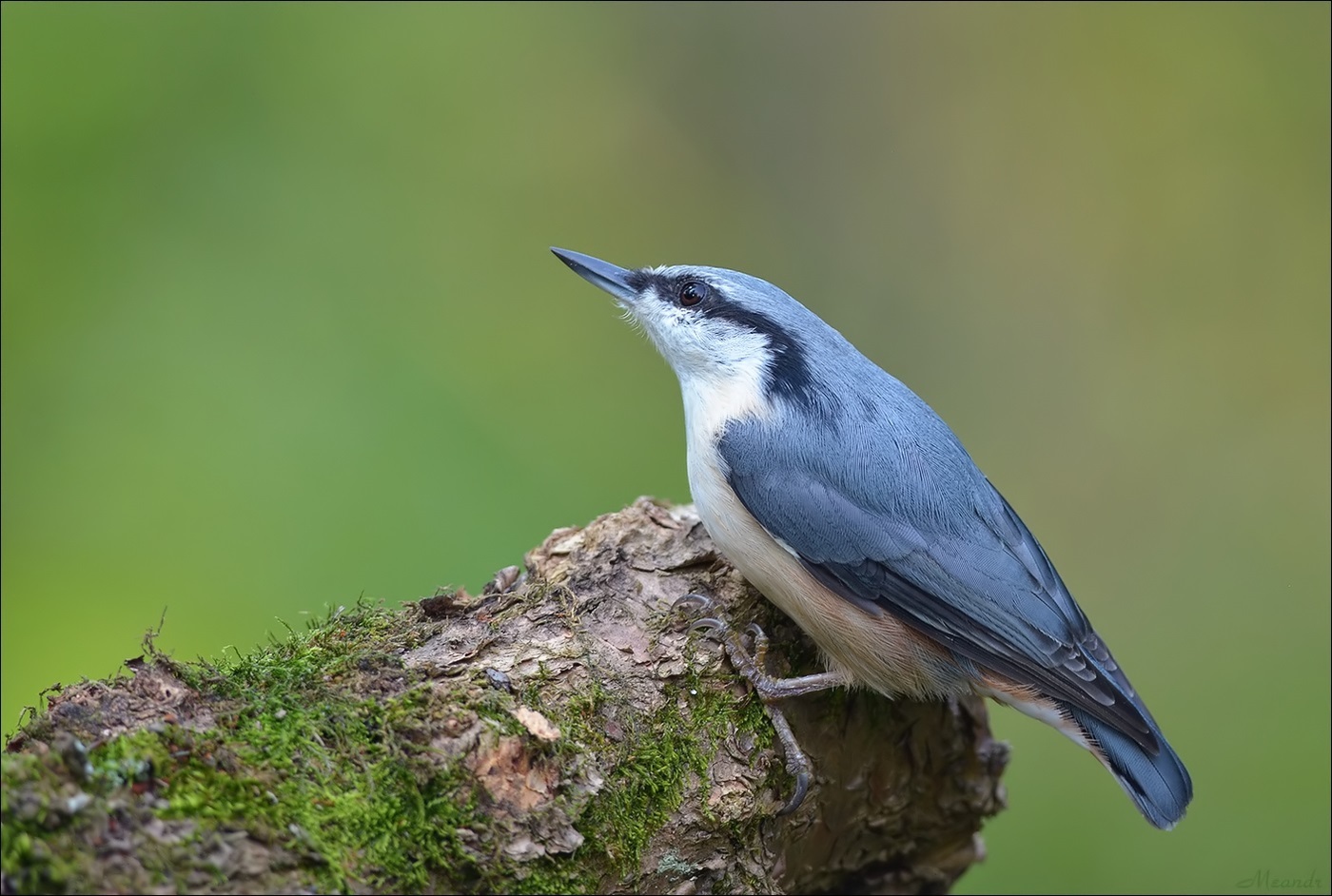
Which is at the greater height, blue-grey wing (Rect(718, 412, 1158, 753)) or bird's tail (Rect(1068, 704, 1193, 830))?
blue-grey wing (Rect(718, 412, 1158, 753))

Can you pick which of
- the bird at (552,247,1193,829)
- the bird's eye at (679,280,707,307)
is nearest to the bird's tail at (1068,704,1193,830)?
the bird at (552,247,1193,829)

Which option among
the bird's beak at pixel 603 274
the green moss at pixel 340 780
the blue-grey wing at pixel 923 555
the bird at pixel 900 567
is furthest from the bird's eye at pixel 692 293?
the green moss at pixel 340 780

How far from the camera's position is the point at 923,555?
3543 mm

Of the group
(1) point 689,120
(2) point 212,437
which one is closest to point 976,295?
(1) point 689,120

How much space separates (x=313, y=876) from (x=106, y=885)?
0.38 metres

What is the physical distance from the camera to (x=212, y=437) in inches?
240

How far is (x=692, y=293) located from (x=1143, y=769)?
214 cm

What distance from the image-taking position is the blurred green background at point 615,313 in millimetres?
5887

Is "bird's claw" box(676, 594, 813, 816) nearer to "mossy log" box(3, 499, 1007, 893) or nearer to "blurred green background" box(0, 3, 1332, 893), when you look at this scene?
"mossy log" box(3, 499, 1007, 893)

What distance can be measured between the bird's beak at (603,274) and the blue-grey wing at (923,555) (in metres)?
0.86

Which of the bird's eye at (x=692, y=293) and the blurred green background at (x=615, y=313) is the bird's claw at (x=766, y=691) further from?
the blurred green background at (x=615, y=313)

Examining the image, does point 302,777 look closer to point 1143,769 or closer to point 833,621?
point 833,621

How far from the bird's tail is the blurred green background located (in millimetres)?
2573

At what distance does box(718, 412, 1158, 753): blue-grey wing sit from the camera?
3.48m
